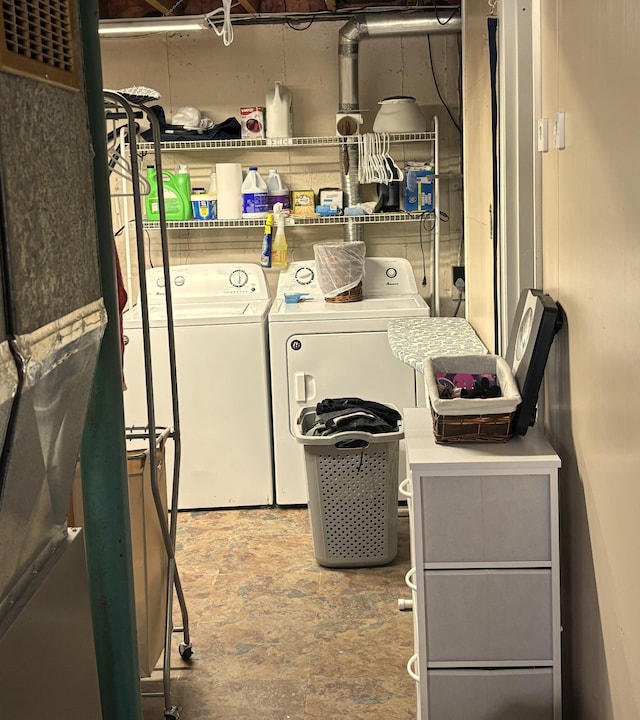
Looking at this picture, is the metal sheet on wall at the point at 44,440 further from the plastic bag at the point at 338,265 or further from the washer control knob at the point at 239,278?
the washer control knob at the point at 239,278

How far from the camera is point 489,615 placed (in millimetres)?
2303

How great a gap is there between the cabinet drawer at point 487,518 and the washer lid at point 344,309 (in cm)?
194

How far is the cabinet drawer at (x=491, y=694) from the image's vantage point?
2.31 meters

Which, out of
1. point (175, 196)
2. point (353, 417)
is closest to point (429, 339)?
point (353, 417)

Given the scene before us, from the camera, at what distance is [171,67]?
488 centimetres

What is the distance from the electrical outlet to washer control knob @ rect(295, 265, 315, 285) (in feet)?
2.43

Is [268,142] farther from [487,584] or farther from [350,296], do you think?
[487,584]

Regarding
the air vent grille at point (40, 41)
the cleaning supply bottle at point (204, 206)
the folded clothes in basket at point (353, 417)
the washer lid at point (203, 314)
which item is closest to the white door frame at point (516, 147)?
the folded clothes in basket at point (353, 417)

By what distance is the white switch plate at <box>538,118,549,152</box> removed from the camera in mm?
2506

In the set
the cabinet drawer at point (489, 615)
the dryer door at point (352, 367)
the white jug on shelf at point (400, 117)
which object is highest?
the white jug on shelf at point (400, 117)

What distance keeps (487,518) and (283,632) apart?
116cm

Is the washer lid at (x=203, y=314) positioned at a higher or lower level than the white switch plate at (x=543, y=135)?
lower

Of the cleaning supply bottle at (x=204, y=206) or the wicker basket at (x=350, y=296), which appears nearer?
the wicker basket at (x=350, y=296)

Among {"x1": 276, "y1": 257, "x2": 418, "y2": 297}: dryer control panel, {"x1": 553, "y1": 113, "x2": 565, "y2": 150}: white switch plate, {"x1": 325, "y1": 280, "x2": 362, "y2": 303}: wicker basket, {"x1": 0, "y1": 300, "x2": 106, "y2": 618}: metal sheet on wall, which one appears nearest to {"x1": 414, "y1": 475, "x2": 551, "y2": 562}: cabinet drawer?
{"x1": 553, "y1": 113, "x2": 565, "y2": 150}: white switch plate
